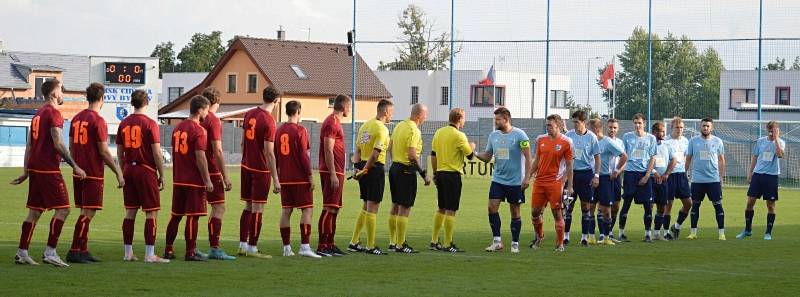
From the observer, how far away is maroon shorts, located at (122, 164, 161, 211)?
13.1 m

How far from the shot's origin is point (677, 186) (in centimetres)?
1880

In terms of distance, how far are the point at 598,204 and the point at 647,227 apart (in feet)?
3.14

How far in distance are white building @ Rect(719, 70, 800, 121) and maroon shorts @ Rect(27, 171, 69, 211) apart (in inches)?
1109

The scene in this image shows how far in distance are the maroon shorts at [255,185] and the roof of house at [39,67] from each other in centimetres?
6292

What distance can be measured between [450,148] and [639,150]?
163 inches

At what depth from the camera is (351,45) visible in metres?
40.0

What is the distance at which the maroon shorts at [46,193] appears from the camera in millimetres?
12680

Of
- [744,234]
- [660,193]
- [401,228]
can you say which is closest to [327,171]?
[401,228]

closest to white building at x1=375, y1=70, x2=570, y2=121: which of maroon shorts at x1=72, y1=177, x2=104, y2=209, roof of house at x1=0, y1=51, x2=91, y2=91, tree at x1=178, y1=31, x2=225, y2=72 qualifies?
maroon shorts at x1=72, y1=177, x2=104, y2=209

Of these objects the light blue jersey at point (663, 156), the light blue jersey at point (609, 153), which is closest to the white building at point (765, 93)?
the light blue jersey at point (663, 156)

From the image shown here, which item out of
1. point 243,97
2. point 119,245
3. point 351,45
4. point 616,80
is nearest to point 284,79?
point 243,97

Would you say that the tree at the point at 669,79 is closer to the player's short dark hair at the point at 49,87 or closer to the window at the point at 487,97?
the window at the point at 487,97

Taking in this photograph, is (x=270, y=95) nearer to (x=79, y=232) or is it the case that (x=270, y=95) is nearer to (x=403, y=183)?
(x=403, y=183)

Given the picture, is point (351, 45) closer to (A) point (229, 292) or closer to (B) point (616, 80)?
(B) point (616, 80)
